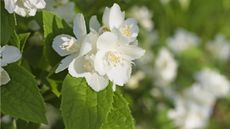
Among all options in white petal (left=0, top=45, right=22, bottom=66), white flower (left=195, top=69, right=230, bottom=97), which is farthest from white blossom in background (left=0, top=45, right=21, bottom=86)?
white flower (left=195, top=69, right=230, bottom=97)

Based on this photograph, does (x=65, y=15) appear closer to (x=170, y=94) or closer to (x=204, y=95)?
(x=170, y=94)

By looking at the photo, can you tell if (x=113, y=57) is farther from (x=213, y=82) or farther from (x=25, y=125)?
(x=213, y=82)

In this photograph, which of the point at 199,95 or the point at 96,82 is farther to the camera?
the point at 199,95

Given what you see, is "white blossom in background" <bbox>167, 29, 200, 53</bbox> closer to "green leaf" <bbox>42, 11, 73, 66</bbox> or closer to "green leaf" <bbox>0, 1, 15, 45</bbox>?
"green leaf" <bbox>42, 11, 73, 66</bbox>

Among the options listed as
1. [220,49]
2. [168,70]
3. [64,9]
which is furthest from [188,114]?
[64,9]

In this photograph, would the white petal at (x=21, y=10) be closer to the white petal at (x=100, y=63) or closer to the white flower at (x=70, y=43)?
the white flower at (x=70, y=43)
